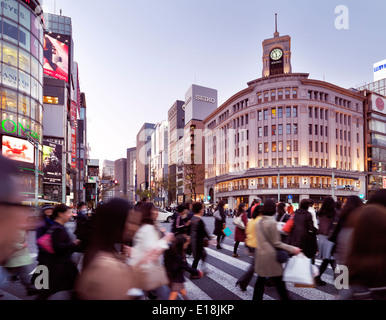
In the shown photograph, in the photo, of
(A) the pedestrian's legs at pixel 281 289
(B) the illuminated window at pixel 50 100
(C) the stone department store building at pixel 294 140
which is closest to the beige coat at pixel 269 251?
(A) the pedestrian's legs at pixel 281 289

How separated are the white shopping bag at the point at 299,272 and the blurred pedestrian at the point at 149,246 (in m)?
1.94

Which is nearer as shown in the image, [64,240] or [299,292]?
[64,240]

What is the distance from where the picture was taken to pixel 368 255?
2729mm

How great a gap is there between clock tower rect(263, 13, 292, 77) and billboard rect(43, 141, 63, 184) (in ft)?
160

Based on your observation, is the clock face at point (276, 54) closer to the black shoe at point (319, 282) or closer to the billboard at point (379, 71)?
the billboard at point (379, 71)

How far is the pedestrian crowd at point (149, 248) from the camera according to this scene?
2068 millimetres

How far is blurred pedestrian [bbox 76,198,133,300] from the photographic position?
2059mm

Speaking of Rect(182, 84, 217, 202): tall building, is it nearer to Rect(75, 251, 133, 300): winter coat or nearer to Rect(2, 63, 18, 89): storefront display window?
Rect(2, 63, 18, 89): storefront display window

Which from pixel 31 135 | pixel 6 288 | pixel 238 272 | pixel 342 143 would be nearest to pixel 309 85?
pixel 342 143

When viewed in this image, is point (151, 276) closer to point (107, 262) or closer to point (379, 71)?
point (107, 262)

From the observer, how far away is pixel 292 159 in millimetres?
58531

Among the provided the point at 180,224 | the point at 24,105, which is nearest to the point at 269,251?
the point at 180,224
